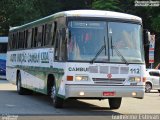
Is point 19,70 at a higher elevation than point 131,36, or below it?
below

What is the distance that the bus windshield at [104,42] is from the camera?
1547cm

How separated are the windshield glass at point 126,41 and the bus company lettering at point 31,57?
3.20m

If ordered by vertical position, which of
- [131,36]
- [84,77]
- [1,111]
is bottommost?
[1,111]

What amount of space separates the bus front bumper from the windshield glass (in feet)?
2.90

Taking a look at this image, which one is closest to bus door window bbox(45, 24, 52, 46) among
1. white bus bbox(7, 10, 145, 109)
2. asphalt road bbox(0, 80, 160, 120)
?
white bus bbox(7, 10, 145, 109)

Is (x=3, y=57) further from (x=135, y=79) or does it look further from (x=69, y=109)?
(x=135, y=79)

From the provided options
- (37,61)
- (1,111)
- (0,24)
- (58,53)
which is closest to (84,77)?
(58,53)

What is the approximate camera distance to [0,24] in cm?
5694

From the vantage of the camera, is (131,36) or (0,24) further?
(0,24)

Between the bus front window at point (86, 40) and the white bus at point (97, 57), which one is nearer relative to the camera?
the white bus at point (97, 57)

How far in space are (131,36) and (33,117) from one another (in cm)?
410

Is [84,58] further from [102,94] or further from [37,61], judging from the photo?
[37,61]

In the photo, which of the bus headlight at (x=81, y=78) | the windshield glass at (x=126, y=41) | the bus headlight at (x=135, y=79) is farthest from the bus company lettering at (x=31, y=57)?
the bus headlight at (x=135, y=79)

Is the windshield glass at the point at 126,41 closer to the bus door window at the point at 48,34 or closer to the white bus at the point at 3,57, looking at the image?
the bus door window at the point at 48,34
